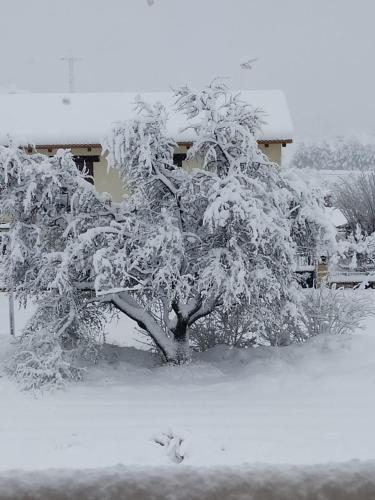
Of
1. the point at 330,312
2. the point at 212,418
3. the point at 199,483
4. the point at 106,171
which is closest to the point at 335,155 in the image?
the point at 106,171

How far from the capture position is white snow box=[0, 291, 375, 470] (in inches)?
276

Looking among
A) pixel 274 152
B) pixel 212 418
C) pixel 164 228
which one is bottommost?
pixel 212 418

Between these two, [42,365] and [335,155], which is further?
[335,155]

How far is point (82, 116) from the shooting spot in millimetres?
19672

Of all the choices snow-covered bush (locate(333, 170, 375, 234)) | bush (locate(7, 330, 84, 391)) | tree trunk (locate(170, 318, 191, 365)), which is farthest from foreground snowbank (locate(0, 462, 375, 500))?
snow-covered bush (locate(333, 170, 375, 234))

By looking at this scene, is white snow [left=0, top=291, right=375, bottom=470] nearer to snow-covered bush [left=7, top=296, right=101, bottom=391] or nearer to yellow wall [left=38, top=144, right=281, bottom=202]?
snow-covered bush [left=7, top=296, right=101, bottom=391]

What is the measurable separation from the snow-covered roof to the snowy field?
8.75m

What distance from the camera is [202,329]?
1178 cm

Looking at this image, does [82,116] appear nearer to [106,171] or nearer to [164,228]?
[106,171]

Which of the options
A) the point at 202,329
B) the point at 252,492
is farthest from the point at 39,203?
the point at 252,492

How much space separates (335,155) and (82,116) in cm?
6775

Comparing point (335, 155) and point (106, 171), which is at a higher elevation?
point (335, 155)

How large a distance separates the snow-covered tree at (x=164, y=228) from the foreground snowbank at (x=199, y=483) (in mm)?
3063

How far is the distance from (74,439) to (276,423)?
2499 mm
